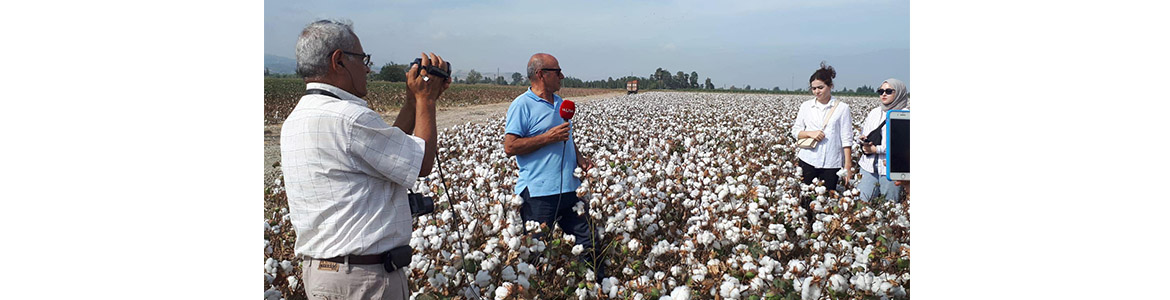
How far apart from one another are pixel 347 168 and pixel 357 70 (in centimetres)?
29

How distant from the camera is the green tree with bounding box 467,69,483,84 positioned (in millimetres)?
2727

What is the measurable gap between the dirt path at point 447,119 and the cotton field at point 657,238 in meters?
0.11

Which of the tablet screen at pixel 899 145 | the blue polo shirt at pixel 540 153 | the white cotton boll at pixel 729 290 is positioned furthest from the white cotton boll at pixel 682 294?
the tablet screen at pixel 899 145

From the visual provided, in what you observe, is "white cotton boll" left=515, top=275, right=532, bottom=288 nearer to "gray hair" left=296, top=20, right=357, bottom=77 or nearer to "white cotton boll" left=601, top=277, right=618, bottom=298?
"white cotton boll" left=601, top=277, right=618, bottom=298

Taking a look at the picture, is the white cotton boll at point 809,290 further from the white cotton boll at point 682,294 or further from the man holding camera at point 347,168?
the man holding camera at point 347,168

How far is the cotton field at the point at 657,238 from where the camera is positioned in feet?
7.78

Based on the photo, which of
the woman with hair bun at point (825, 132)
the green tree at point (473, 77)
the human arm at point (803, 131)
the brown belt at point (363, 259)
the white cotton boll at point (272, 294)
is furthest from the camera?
the human arm at point (803, 131)

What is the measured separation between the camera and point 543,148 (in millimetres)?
2926

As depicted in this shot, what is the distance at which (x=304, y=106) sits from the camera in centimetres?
162

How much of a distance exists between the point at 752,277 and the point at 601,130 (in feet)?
12.5

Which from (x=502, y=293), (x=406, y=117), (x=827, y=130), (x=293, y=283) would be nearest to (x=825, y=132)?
(x=827, y=130)

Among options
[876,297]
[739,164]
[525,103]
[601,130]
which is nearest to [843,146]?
[739,164]

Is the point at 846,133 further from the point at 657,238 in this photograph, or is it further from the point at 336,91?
the point at 336,91

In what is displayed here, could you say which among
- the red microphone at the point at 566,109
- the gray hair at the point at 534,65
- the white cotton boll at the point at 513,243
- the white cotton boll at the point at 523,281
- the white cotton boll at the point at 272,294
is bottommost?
the white cotton boll at the point at 272,294
